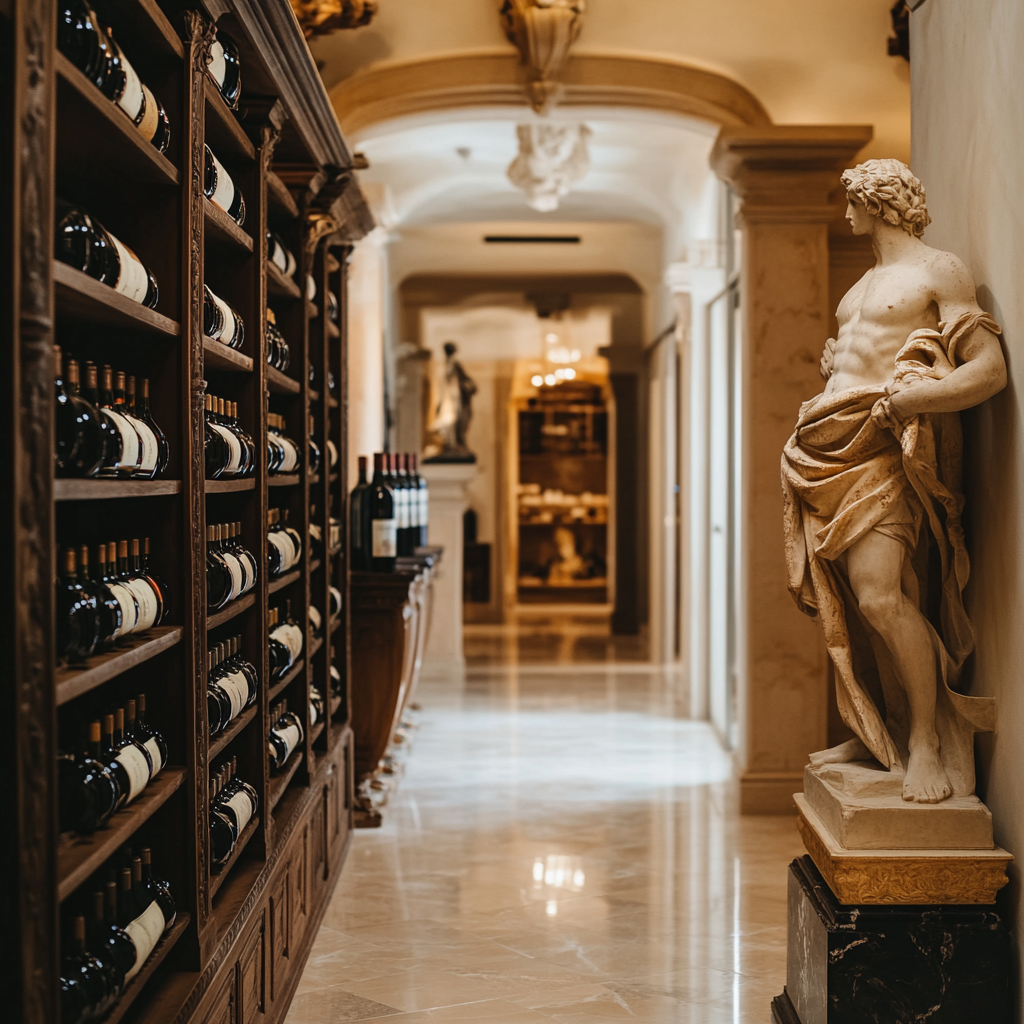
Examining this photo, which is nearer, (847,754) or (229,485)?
(229,485)

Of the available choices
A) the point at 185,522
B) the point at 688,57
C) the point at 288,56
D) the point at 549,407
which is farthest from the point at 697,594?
the point at 549,407

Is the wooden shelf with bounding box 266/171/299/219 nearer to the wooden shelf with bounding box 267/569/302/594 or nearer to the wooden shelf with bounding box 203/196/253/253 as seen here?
the wooden shelf with bounding box 203/196/253/253

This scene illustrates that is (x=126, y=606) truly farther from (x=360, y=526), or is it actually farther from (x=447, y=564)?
(x=447, y=564)

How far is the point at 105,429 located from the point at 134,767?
59 centimetres

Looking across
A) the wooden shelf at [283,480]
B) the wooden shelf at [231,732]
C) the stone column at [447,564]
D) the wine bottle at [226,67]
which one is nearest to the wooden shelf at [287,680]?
the wooden shelf at [231,732]

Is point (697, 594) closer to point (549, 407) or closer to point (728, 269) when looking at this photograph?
point (728, 269)

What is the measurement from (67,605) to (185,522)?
54 centimetres

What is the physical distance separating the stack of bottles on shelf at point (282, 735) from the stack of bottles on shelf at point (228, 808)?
0.69ft

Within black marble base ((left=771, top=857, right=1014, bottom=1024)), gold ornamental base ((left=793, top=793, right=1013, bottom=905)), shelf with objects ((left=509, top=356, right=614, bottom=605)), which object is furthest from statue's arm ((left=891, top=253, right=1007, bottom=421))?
shelf with objects ((left=509, top=356, right=614, bottom=605))

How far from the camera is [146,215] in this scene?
233 cm

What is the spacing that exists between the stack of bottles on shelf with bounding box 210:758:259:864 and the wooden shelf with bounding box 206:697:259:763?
8 cm

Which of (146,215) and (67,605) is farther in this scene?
(146,215)

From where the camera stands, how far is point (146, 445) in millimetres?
2119

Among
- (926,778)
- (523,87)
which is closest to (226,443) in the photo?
(926,778)
